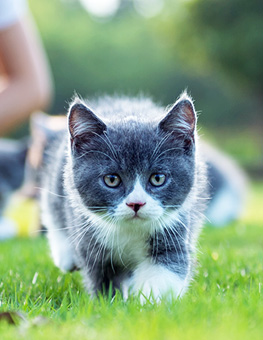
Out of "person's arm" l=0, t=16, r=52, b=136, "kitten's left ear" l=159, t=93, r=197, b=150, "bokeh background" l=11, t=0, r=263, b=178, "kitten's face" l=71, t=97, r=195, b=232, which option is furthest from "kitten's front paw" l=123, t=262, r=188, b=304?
"bokeh background" l=11, t=0, r=263, b=178

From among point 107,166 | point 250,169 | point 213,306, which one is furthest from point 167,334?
point 250,169

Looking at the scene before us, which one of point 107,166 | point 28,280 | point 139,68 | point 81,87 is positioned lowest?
point 28,280

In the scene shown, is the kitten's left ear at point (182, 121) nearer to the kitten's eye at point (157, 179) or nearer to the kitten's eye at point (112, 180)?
the kitten's eye at point (157, 179)

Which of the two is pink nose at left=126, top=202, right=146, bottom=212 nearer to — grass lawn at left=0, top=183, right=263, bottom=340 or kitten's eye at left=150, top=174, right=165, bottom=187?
kitten's eye at left=150, top=174, right=165, bottom=187

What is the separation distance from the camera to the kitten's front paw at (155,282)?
2402 millimetres

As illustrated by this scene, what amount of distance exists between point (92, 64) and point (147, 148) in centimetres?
1907

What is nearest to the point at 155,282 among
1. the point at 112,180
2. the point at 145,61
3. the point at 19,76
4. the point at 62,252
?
the point at 112,180

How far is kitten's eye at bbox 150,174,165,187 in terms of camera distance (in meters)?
2.48

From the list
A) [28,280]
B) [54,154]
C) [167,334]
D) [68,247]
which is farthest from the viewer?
[54,154]

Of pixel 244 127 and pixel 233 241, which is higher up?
pixel 244 127

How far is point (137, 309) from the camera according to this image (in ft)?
6.64

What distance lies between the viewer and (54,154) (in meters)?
3.66

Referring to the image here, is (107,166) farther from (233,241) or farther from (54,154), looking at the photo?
(233,241)

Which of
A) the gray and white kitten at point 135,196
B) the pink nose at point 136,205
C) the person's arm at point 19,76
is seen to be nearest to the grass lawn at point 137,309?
the gray and white kitten at point 135,196
